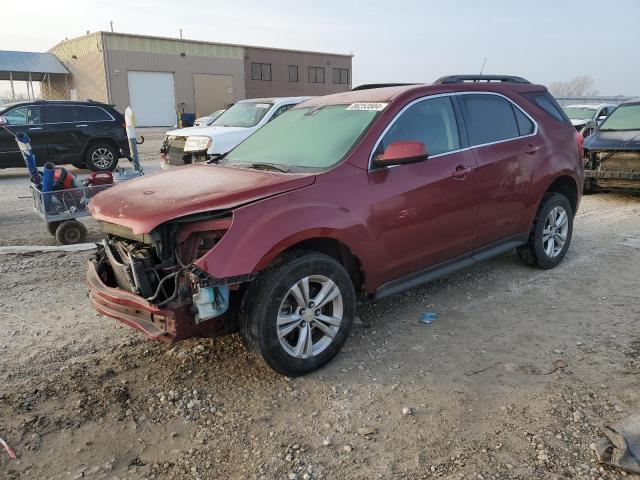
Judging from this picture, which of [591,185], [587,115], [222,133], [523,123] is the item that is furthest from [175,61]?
[523,123]

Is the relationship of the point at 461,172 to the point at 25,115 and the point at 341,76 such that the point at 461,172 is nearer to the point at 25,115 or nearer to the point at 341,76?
the point at 25,115

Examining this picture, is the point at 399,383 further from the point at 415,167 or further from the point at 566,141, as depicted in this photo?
the point at 566,141

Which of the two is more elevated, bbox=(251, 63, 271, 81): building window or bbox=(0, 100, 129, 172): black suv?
bbox=(251, 63, 271, 81): building window

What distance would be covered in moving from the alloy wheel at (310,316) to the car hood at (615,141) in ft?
25.3

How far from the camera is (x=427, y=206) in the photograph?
3977mm

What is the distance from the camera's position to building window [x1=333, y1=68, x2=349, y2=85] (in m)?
51.0

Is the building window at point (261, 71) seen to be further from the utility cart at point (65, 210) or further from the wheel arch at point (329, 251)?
the wheel arch at point (329, 251)

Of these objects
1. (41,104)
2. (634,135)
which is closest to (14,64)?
(41,104)

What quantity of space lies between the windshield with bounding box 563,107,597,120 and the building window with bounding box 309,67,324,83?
34.2 metres

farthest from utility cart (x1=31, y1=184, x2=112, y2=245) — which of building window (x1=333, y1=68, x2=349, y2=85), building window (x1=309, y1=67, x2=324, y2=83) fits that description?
building window (x1=333, y1=68, x2=349, y2=85)

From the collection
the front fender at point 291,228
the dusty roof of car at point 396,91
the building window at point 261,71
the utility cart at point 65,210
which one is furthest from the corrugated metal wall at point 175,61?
the front fender at point 291,228

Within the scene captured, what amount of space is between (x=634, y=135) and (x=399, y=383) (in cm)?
823

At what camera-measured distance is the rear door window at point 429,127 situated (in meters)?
3.97

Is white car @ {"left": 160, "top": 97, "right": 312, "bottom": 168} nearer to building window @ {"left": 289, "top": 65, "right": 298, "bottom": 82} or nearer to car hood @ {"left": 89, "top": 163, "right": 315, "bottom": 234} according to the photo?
car hood @ {"left": 89, "top": 163, "right": 315, "bottom": 234}
